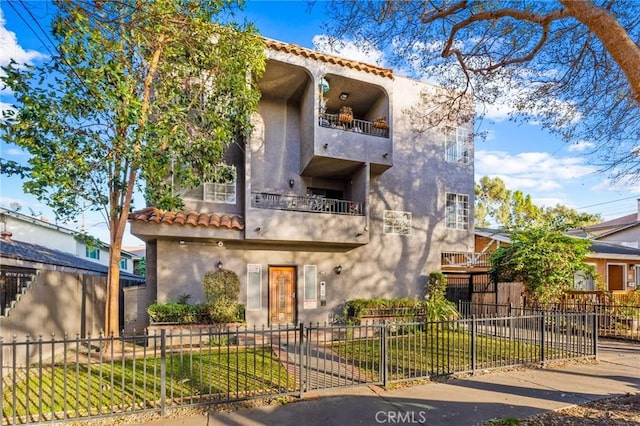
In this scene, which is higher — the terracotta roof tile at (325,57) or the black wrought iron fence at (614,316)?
the terracotta roof tile at (325,57)

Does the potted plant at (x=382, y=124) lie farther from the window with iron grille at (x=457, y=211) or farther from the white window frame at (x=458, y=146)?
the window with iron grille at (x=457, y=211)

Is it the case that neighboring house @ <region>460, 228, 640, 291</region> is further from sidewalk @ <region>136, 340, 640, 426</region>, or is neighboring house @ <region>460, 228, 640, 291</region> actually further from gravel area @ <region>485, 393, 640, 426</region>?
gravel area @ <region>485, 393, 640, 426</region>

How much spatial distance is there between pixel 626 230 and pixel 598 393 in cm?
2614

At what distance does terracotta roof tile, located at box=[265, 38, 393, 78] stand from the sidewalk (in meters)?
10.7

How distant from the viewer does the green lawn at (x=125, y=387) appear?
5.23 m

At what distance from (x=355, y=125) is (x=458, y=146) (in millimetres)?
5344

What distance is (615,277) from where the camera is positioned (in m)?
21.4

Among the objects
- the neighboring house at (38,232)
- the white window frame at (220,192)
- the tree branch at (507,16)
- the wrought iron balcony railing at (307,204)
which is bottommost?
the neighboring house at (38,232)

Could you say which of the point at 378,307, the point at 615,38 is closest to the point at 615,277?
the point at 378,307

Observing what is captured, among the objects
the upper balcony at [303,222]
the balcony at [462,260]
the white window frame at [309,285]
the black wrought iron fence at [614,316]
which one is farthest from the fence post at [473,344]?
the balcony at [462,260]

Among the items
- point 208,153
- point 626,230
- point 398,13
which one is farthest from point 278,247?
point 626,230

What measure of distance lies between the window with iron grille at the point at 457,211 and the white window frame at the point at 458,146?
171 centimetres

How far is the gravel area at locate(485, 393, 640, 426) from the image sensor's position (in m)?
5.02

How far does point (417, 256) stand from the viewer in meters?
15.5
